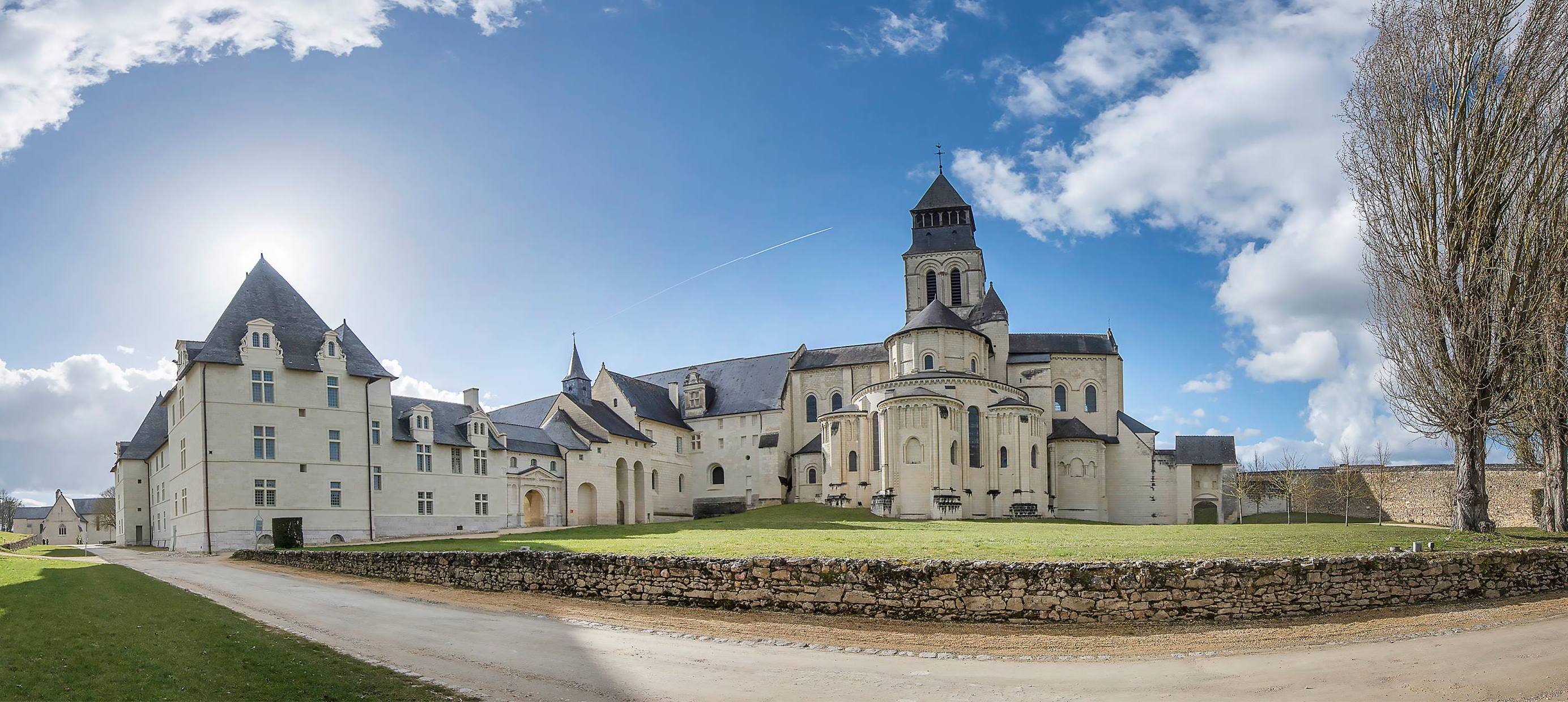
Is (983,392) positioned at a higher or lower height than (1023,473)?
higher

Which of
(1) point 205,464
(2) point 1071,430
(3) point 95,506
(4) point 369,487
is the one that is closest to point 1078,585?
(4) point 369,487

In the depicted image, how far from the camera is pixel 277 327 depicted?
4394 cm

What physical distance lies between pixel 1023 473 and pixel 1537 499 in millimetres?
25930

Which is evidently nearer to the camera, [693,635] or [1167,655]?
[1167,655]

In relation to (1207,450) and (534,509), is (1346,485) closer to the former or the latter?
(1207,450)

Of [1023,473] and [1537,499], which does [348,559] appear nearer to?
[1023,473]

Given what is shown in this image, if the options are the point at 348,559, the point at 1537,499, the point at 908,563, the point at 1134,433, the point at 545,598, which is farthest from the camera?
the point at 1134,433

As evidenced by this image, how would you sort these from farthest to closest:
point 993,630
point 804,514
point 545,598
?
point 804,514, point 545,598, point 993,630

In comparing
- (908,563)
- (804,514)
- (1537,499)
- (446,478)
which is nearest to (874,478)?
(804,514)

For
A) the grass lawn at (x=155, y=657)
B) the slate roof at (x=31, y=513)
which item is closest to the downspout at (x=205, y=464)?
the grass lawn at (x=155, y=657)

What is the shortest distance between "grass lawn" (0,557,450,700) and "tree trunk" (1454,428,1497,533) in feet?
96.8

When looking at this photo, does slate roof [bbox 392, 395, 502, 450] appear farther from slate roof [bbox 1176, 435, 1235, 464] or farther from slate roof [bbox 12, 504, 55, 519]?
slate roof [bbox 12, 504, 55, 519]

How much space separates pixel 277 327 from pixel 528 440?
15913 millimetres

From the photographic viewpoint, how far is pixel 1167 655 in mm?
14297
